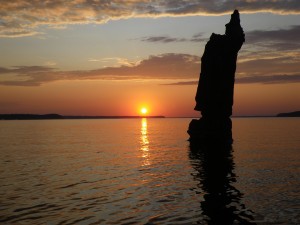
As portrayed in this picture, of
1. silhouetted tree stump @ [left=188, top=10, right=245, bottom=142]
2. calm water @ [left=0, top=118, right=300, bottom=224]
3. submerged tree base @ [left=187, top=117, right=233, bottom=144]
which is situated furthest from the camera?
silhouetted tree stump @ [left=188, top=10, right=245, bottom=142]

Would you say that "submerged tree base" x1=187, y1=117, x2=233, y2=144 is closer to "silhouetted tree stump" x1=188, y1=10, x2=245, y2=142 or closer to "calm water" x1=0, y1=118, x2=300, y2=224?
"silhouetted tree stump" x1=188, y1=10, x2=245, y2=142

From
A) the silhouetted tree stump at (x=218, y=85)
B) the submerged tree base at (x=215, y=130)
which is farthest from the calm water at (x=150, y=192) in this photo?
the silhouetted tree stump at (x=218, y=85)

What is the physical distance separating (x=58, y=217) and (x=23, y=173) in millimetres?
16391

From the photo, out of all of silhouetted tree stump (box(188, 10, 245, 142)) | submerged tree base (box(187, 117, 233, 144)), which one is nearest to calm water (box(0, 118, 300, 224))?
submerged tree base (box(187, 117, 233, 144))

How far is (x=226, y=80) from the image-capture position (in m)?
70.1

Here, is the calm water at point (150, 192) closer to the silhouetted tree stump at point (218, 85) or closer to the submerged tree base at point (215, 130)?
the submerged tree base at point (215, 130)

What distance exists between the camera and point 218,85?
228 feet

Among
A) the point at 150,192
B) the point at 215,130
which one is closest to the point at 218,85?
the point at 215,130

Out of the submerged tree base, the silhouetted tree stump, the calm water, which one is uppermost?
the silhouetted tree stump

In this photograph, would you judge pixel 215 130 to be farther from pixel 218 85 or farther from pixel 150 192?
pixel 150 192

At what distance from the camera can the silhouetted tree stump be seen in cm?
6856

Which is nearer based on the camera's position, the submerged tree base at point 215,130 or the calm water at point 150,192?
the calm water at point 150,192

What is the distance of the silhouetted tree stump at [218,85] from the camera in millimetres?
68562

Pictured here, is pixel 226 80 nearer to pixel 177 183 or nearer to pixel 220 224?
pixel 177 183
